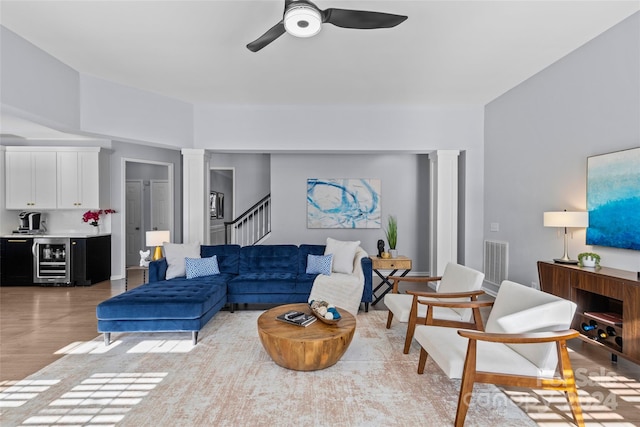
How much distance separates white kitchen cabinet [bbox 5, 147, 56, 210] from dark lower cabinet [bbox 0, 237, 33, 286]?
0.74m

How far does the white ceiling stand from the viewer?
293 cm

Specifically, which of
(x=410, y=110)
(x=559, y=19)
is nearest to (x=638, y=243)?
(x=559, y=19)

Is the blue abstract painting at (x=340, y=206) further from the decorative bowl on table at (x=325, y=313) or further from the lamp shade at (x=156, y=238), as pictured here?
the decorative bowl on table at (x=325, y=313)

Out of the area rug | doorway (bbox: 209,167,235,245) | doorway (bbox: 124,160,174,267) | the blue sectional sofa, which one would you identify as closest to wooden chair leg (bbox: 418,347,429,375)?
the area rug

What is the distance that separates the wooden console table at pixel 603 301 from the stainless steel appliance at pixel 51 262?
7.36 metres

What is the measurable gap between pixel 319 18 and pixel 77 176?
20.3ft

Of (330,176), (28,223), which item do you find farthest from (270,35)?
(28,223)

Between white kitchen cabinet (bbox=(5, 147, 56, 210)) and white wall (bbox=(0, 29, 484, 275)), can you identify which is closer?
white wall (bbox=(0, 29, 484, 275))

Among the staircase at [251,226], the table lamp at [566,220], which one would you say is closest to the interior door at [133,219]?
the staircase at [251,226]

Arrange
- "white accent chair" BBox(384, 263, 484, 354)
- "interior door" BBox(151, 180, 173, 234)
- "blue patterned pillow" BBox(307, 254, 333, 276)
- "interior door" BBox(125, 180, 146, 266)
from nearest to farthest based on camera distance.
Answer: "white accent chair" BBox(384, 263, 484, 354) → "blue patterned pillow" BBox(307, 254, 333, 276) → "interior door" BBox(125, 180, 146, 266) → "interior door" BBox(151, 180, 173, 234)

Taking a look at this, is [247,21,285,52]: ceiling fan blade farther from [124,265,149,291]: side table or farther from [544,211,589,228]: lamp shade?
[124,265,149,291]: side table

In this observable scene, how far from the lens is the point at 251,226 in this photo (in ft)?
25.3

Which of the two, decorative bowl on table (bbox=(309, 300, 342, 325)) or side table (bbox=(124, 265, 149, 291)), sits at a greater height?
decorative bowl on table (bbox=(309, 300, 342, 325))

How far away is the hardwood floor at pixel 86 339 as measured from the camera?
2314 millimetres
